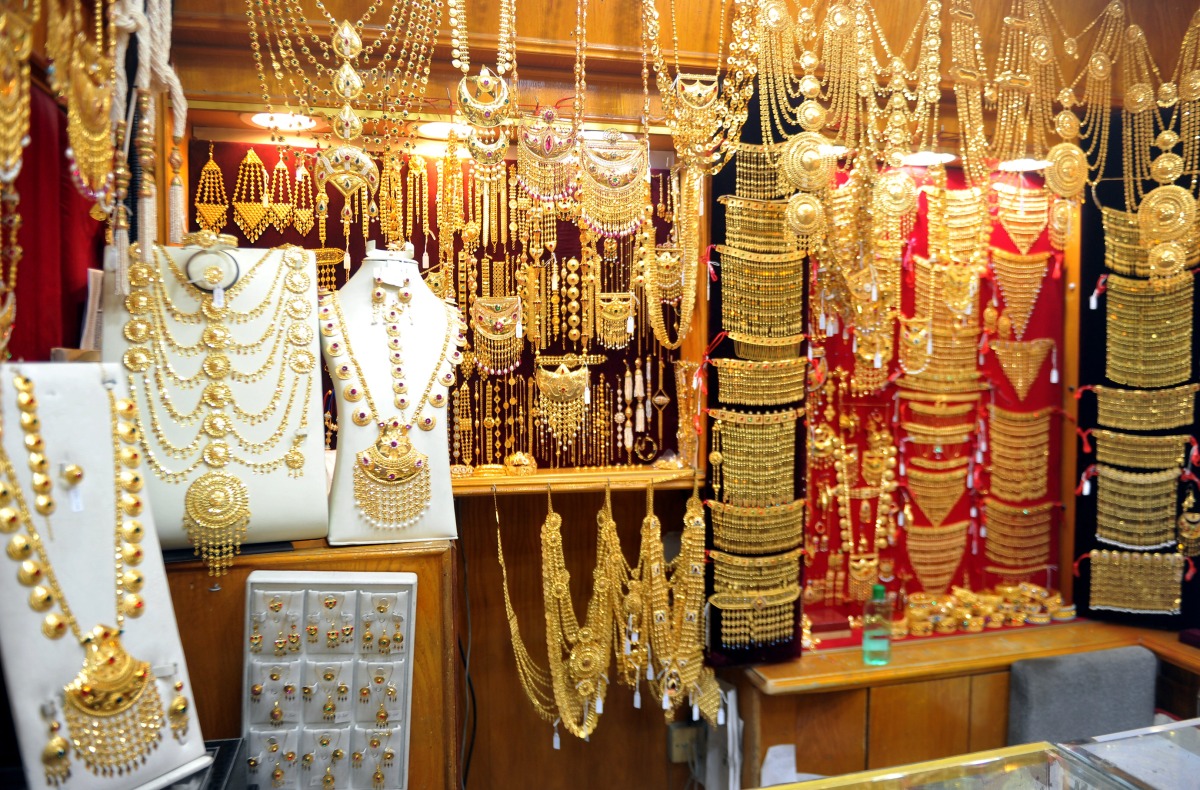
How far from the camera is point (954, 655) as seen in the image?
2.40 m

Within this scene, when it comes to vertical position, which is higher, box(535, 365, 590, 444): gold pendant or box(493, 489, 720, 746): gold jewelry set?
box(535, 365, 590, 444): gold pendant

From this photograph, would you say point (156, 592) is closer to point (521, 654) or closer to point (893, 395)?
point (521, 654)

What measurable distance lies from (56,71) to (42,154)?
38cm

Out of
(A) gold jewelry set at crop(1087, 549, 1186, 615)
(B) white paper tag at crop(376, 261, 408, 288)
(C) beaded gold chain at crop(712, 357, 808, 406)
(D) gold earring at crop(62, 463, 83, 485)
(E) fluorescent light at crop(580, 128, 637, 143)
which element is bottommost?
(A) gold jewelry set at crop(1087, 549, 1186, 615)

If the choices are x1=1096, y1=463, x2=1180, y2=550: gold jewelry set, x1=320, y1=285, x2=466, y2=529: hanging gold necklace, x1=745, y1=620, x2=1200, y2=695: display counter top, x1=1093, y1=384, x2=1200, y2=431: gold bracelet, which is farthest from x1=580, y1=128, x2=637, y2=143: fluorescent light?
x1=1096, y1=463, x2=1180, y2=550: gold jewelry set

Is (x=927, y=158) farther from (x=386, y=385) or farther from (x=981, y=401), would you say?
(x=386, y=385)

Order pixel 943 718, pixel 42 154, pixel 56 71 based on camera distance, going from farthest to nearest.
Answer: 1. pixel 943 718
2. pixel 42 154
3. pixel 56 71

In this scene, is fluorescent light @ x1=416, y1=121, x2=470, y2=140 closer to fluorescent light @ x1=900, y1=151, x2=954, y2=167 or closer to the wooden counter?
fluorescent light @ x1=900, y1=151, x2=954, y2=167

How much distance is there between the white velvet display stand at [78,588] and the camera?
3.64 feet

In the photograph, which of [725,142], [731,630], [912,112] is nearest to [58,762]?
[731,630]

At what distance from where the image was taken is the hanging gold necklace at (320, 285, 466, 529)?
5.34ft

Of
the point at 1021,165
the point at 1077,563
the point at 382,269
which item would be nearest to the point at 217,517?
the point at 382,269

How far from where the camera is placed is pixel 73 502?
3.95ft

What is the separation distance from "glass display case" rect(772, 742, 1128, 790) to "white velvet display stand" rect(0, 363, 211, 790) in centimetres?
107
